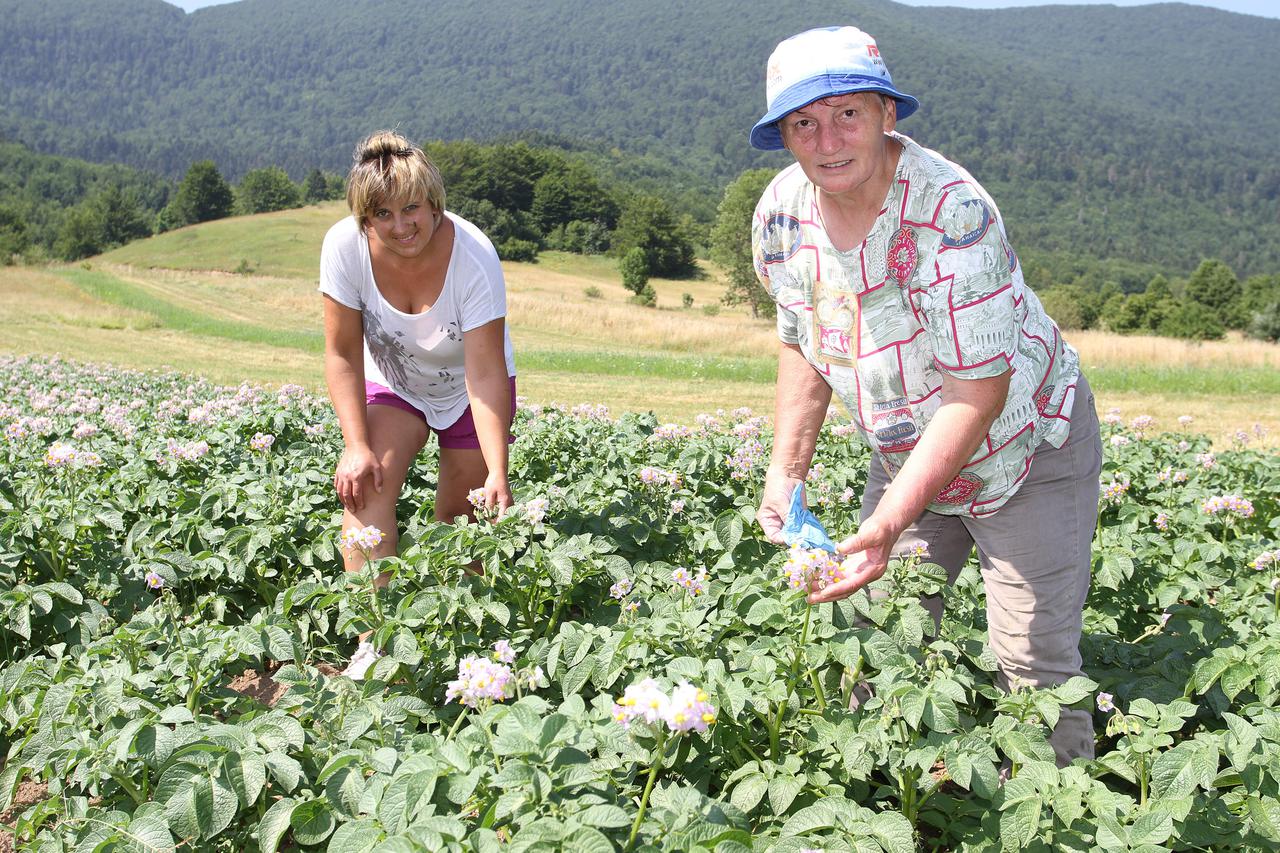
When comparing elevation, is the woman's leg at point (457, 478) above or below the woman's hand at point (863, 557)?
below

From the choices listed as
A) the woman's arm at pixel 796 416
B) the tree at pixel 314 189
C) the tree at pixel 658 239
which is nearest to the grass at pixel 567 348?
the woman's arm at pixel 796 416

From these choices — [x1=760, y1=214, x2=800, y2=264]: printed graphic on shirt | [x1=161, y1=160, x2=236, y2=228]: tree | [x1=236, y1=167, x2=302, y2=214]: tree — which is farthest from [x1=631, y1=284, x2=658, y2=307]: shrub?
[x1=161, y1=160, x2=236, y2=228]: tree

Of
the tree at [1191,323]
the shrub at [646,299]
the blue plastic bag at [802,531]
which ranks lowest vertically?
the tree at [1191,323]

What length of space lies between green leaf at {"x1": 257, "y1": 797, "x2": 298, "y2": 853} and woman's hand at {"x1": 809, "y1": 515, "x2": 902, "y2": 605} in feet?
3.75

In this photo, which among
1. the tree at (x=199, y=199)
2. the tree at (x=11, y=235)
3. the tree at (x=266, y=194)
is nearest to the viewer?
the tree at (x=11, y=235)

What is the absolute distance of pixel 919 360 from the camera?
8.02ft

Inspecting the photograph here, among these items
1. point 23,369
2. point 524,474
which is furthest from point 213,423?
point 23,369

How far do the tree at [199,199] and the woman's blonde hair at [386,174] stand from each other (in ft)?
311

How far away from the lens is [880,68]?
2.25 m

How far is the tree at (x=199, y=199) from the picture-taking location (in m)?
89.3

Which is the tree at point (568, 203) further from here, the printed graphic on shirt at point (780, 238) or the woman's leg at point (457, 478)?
the printed graphic on shirt at point (780, 238)

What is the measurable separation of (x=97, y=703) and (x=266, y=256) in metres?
63.6

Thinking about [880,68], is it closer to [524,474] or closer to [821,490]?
[821,490]

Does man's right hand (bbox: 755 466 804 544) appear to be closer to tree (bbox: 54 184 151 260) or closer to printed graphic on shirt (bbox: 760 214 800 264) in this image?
printed graphic on shirt (bbox: 760 214 800 264)
